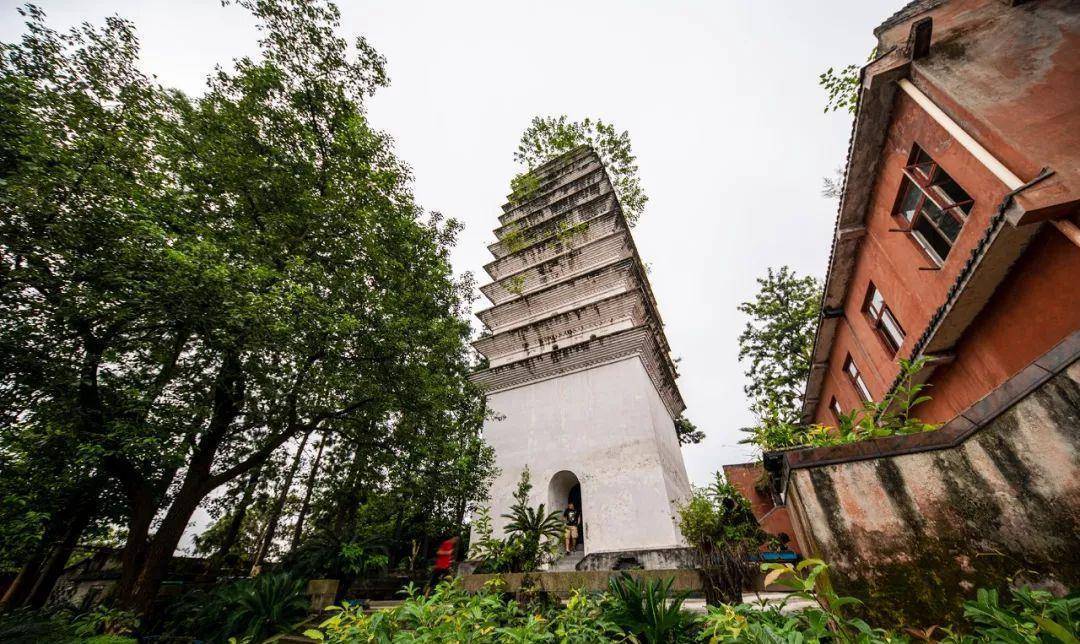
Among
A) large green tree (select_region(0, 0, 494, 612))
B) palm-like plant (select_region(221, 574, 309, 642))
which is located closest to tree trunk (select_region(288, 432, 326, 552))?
large green tree (select_region(0, 0, 494, 612))

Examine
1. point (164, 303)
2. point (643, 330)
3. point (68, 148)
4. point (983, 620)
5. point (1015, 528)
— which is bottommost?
point (983, 620)

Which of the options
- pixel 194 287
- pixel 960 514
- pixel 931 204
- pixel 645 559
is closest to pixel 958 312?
pixel 931 204

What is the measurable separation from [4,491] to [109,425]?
1161 mm

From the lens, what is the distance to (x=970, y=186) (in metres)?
4.96

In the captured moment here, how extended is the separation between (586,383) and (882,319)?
6966 mm

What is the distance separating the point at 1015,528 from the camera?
2338 millimetres

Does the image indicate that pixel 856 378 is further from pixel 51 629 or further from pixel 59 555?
pixel 59 555

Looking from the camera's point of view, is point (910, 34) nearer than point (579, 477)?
Yes

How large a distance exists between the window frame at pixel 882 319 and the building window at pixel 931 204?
4.82ft

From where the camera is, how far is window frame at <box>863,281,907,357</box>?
7195 mm

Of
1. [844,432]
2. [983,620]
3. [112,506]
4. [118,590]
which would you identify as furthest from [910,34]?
[112,506]

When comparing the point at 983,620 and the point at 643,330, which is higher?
the point at 643,330

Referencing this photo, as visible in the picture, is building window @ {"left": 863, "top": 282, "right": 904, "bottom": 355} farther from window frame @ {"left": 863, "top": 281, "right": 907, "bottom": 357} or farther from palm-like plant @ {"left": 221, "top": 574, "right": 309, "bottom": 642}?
palm-like plant @ {"left": 221, "top": 574, "right": 309, "bottom": 642}

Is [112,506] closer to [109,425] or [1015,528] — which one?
[109,425]
